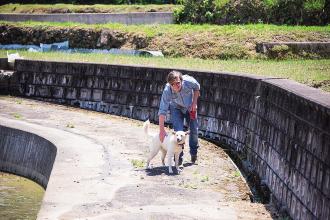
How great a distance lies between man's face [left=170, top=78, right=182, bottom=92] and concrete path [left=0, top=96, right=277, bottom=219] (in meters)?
1.36

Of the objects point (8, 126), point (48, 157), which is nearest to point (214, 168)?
point (48, 157)

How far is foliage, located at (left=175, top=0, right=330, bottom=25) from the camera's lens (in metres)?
32.8

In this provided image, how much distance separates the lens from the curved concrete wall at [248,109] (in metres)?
8.87

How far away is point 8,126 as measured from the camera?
1762 centimetres

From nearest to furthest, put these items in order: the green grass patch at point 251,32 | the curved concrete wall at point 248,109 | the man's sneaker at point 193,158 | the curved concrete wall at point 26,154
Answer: the curved concrete wall at point 248,109 < the man's sneaker at point 193,158 < the curved concrete wall at point 26,154 < the green grass patch at point 251,32

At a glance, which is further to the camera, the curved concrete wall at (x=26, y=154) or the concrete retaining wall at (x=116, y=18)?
the concrete retaining wall at (x=116, y=18)

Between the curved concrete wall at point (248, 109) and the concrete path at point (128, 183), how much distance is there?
576 millimetres

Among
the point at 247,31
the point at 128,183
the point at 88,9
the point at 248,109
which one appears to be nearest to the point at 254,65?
the point at 247,31

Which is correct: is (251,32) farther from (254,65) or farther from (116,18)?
(116,18)

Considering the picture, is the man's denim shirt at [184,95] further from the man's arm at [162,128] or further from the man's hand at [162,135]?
the man's hand at [162,135]

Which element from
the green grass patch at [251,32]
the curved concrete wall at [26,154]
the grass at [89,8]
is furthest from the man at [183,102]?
the grass at [89,8]

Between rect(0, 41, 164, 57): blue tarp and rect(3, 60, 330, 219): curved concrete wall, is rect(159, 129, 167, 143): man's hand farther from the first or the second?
rect(0, 41, 164, 57): blue tarp

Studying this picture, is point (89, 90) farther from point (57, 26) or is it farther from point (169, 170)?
point (57, 26)

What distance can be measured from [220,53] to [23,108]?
7.70m
